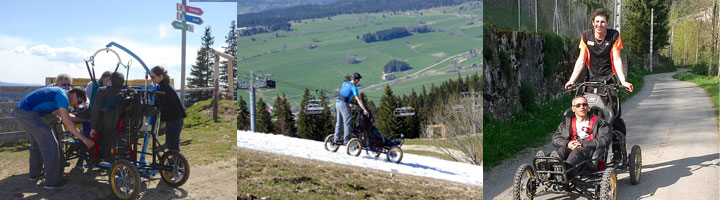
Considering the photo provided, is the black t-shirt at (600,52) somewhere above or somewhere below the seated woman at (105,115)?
above

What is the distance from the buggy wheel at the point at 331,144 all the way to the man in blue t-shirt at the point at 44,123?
200cm

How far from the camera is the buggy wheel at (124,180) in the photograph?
4648 mm

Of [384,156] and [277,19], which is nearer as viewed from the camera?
[277,19]

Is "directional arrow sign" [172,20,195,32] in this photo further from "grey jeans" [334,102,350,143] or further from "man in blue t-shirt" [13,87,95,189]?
"grey jeans" [334,102,350,143]

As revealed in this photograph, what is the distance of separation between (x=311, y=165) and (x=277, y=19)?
125 cm

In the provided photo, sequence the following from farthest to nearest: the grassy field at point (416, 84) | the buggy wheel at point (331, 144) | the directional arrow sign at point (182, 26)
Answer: the directional arrow sign at point (182, 26) → the buggy wheel at point (331, 144) → the grassy field at point (416, 84)

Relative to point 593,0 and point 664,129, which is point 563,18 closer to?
point 593,0

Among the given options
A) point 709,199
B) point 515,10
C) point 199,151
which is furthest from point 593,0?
point 199,151

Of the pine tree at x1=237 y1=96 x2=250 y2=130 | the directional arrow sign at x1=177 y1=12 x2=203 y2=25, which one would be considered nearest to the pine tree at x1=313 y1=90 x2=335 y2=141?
the pine tree at x1=237 y1=96 x2=250 y2=130

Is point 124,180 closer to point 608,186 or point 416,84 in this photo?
point 416,84

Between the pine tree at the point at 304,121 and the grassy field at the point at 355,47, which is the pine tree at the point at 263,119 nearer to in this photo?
the grassy field at the point at 355,47

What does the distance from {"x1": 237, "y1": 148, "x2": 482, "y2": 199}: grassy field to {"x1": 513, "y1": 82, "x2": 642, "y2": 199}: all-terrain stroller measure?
1.33 metres

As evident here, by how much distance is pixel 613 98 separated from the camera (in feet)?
12.4

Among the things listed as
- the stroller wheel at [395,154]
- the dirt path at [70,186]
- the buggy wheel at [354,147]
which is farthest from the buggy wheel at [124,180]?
the stroller wheel at [395,154]
